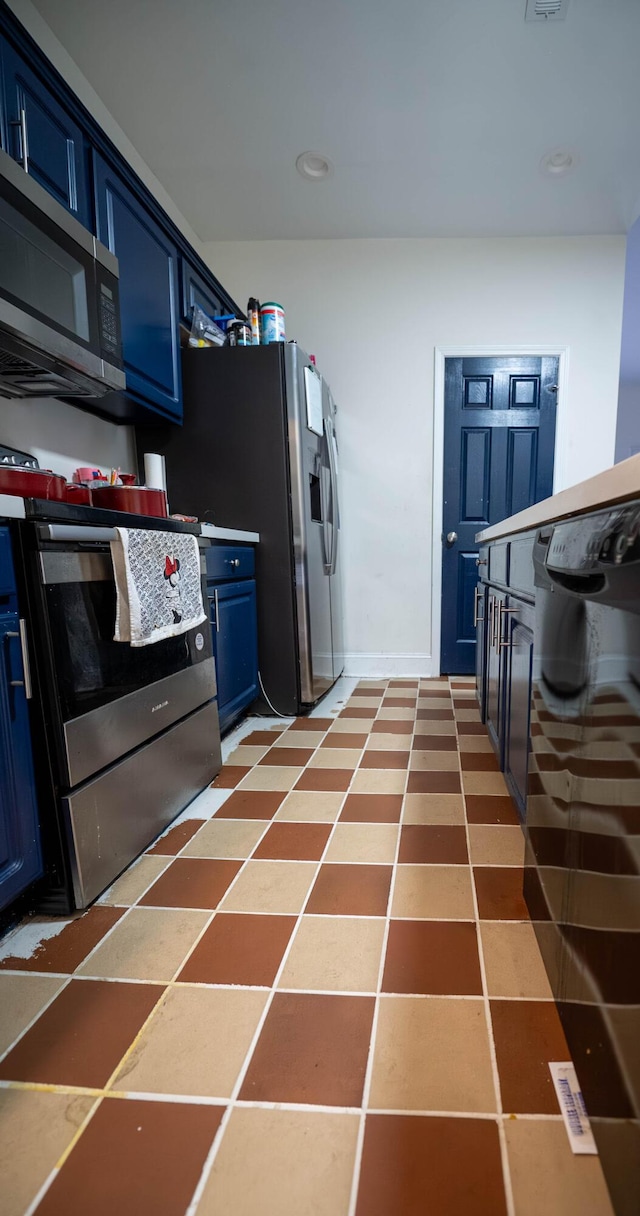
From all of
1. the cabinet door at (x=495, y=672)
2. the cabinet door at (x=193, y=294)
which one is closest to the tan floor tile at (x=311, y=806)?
the cabinet door at (x=495, y=672)

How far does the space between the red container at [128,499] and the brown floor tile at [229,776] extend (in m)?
0.91

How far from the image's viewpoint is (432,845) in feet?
4.75

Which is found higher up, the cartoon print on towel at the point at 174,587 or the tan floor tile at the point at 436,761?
the cartoon print on towel at the point at 174,587

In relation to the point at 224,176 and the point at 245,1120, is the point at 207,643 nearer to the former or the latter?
the point at 245,1120

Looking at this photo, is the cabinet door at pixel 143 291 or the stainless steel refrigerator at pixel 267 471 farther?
the stainless steel refrigerator at pixel 267 471

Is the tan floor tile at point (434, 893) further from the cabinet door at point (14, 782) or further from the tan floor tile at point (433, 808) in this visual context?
the cabinet door at point (14, 782)

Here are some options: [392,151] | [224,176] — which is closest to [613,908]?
[392,151]

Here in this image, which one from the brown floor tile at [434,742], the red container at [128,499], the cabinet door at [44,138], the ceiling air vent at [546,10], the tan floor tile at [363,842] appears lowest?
the brown floor tile at [434,742]

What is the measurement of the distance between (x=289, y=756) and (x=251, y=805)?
1.38ft

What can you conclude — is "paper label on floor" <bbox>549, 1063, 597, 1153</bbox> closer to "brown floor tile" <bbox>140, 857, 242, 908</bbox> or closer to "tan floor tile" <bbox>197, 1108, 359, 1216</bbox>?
"tan floor tile" <bbox>197, 1108, 359, 1216</bbox>

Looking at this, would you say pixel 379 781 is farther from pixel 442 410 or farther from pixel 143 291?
pixel 442 410

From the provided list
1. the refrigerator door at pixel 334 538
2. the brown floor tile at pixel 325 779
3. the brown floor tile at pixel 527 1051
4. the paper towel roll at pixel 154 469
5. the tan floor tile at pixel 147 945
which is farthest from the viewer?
the refrigerator door at pixel 334 538

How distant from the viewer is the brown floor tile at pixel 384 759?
2.01m

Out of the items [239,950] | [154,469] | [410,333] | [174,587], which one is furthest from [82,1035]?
[410,333]
